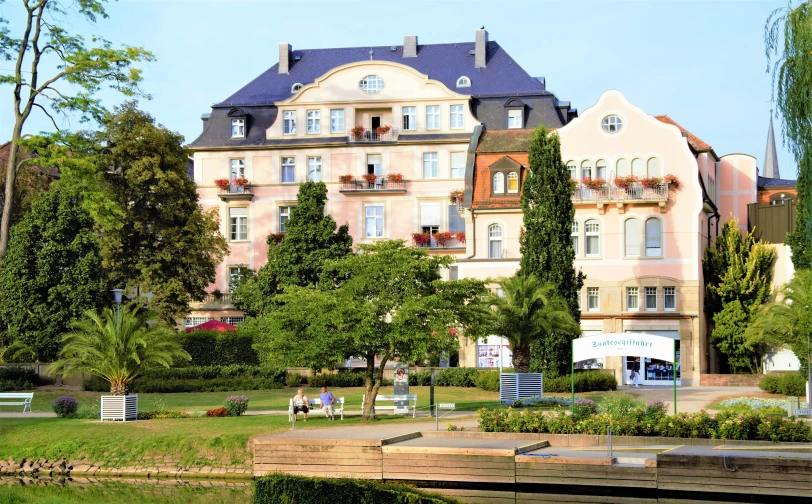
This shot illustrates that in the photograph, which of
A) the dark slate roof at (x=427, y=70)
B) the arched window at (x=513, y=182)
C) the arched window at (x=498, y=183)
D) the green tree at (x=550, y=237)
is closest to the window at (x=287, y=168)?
the dark slate roof at (x=427, y=70)

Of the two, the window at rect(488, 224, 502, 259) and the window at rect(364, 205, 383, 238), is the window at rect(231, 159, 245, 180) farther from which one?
the window at rect(488, 224, 502, 259)

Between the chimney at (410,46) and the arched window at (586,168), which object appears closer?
the arched window at (586,168)

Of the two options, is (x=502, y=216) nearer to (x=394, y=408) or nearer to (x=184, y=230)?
(x=184, y=230)

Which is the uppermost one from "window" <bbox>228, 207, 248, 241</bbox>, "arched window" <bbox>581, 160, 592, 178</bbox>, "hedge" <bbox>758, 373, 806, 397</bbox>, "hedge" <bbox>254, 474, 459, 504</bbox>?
"arched window" <bbox>581, 160, 592, 178</bbox>

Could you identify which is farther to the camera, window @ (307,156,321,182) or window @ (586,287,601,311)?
window @ (307,156,321,182)

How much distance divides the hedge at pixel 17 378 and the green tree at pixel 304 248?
1209cm

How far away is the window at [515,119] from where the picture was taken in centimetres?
6556

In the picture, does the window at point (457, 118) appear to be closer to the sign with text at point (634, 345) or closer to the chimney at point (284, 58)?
the chimney at point (284, 58)

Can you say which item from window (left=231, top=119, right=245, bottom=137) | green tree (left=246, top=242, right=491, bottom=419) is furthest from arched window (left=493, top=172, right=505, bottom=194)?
green tree (left=246, top=242, right=491, bottom=419)

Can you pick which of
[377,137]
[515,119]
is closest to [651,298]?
[515,119]

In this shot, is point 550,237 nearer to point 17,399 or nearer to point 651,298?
point 651,298

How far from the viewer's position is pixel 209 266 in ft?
188

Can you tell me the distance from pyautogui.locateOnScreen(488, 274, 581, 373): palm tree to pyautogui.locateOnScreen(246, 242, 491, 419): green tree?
8104 millimetres

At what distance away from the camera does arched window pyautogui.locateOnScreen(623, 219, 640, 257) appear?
186 feet
